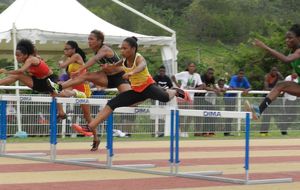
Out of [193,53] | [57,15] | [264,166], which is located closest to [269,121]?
[57,15]

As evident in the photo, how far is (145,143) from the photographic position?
65.8 ft

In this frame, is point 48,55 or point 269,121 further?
point 48,55

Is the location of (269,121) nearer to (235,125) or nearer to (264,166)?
(235,125)

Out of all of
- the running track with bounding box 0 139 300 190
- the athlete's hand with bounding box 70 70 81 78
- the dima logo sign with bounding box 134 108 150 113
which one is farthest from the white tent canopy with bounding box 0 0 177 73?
the dima logo sign with bounding box 134 108 150 113

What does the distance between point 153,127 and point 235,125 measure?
2457mm

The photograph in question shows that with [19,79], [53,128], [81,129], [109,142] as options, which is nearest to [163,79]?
[81,129]

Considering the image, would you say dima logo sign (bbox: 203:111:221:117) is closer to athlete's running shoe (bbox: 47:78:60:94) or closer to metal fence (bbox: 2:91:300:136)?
athlete's running shoe (bbox: 47:78:60:94)

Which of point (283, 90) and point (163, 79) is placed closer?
point (283, 90)

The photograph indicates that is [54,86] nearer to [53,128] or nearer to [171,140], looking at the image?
[53,128]

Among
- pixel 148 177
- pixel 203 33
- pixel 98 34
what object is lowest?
pixel 148 177

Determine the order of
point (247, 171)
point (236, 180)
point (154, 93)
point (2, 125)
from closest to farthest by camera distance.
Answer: point (247, 171), point (236, 180), point (154, 93), point (2, 125)

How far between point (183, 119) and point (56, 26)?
437cm

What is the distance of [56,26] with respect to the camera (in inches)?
859

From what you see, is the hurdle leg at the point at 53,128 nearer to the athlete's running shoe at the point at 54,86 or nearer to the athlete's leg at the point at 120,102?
the athlete's running shoe at the point at 54,86
